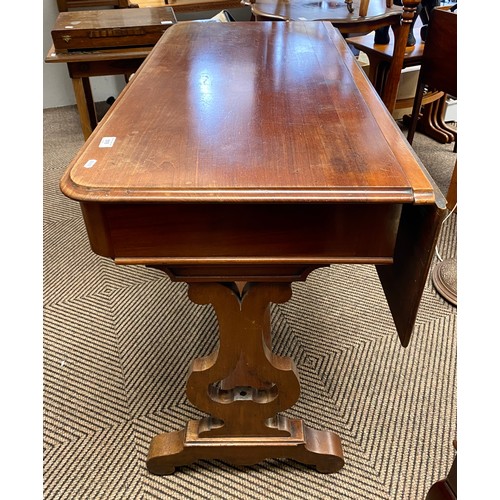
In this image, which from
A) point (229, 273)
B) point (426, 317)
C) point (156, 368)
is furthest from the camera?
point (426, 317)

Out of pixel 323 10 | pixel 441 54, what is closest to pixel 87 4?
pixel 323 10

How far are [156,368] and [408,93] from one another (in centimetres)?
192

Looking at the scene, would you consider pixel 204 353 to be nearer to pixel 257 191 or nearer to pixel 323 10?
pixel 257 191

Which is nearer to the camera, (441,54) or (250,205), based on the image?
(250,205)

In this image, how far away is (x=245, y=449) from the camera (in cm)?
101

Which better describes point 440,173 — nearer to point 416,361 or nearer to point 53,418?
point 416,361

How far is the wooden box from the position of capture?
1.88 m

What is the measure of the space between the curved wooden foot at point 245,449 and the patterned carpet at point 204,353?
48 mm

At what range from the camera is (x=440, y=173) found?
2.28m

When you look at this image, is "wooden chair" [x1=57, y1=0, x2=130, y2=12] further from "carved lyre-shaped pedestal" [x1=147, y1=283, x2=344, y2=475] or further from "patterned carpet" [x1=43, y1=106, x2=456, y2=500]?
"carved lyre-shaped pedestal" [x1=147, y1=283, x2=344, y2=475]

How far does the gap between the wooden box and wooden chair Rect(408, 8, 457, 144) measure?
1.10m

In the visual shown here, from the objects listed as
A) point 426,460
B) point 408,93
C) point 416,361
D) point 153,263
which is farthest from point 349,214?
point 408,93

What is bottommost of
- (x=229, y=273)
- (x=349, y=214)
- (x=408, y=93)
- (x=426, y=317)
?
(x=426, y=317)

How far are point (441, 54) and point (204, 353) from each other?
1.52m
